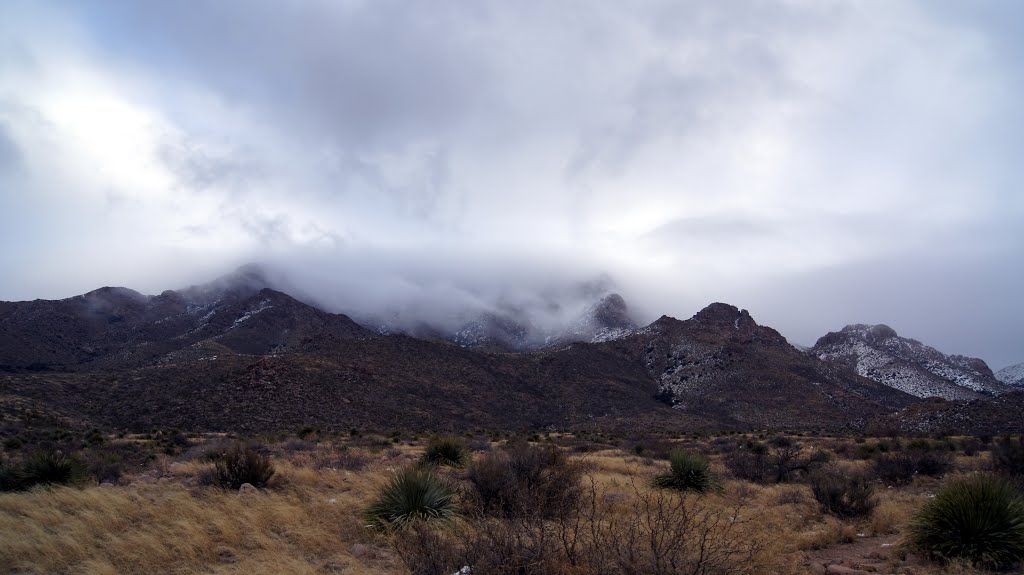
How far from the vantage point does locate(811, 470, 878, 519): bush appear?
11.7 metres

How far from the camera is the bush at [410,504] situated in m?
9.41

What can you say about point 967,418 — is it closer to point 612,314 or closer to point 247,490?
point 247,490

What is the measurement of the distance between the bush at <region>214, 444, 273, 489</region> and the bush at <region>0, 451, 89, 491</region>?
134 inches

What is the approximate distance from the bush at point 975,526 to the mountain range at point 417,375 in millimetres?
45303

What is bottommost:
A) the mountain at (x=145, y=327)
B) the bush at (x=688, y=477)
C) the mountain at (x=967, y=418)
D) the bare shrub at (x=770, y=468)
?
the mountain at (x=967, y=418)

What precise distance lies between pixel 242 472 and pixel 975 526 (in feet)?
45.4

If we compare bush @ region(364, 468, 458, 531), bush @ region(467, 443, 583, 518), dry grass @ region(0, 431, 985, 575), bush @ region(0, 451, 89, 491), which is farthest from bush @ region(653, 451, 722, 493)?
bush @ region(0, 451, 89, 491)

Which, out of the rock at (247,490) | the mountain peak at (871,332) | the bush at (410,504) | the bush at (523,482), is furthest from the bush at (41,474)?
the mountain peak at (871,332)

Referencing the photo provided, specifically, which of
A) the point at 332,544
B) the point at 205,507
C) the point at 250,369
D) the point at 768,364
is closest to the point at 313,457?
the point at 205,507

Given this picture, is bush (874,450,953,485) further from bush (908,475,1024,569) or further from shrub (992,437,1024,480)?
bush (908,475,1024,569)

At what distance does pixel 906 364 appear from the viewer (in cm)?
10394

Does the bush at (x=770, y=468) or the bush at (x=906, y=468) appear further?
the bush at (x=770, y=468)

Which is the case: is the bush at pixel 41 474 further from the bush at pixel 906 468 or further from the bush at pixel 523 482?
the bush at pixel 906 468

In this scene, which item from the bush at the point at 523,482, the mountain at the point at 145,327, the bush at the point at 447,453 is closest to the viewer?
the bush at the point at 523,482
